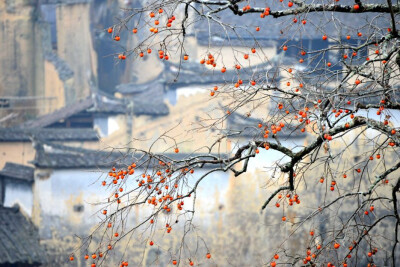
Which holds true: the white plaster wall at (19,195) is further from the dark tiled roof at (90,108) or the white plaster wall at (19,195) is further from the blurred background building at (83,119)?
the dark tiled roof at (90,108)

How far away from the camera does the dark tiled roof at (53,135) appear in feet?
57.2

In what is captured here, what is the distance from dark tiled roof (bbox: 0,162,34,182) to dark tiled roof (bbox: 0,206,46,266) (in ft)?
2.01

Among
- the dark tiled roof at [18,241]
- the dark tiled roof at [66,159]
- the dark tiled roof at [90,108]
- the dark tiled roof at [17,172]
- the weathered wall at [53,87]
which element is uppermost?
the weathered wall at [53,87]

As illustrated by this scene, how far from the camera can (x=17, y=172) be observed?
14.4m

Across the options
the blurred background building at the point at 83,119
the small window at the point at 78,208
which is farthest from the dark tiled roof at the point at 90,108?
the small window at the point at 78,208

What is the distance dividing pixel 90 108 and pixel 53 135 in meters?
1.03

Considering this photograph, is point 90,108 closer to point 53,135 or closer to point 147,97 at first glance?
point 53,135

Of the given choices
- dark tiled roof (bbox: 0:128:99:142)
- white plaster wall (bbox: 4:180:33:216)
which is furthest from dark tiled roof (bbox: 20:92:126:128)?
white plaster wall (bbox: 4:180:33:216)

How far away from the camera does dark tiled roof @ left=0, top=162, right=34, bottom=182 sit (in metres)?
13.5

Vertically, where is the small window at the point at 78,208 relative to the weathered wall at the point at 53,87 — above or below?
below

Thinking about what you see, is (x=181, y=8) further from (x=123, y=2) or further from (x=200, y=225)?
(x=200, y=225)

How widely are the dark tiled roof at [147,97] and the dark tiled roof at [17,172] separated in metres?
2.91

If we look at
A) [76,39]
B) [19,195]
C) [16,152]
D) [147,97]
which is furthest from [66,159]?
[76,39]

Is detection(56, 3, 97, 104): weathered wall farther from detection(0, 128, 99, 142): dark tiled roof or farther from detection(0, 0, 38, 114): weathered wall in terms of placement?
detection(0, 128, 99, 142): dark tiled roof
